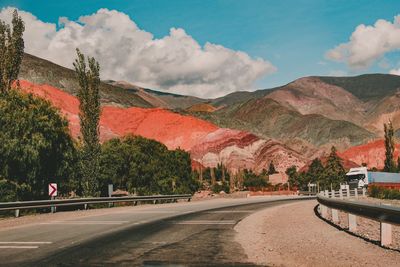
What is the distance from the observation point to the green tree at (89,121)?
35.6 m

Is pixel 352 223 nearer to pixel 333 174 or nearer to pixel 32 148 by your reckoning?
pixel 32 148

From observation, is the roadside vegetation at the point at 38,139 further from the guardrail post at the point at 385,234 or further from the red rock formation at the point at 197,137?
the red rock formation at the point at 197,137

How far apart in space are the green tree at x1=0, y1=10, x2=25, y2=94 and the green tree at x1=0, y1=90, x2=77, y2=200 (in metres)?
1.08

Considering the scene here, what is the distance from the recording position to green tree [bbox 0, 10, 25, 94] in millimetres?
35031

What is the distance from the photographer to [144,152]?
69.1 m

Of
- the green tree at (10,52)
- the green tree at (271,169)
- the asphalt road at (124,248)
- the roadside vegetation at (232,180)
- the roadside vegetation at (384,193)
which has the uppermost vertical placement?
the green tree at (10,52)

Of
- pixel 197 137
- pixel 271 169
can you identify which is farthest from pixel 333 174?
pixel 197 137

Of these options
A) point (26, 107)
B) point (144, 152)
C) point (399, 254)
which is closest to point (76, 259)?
point (399, 254)

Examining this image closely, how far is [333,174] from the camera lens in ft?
339

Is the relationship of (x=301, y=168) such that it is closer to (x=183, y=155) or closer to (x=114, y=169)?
(x=183, y=155)

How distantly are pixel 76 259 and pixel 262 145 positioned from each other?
125 meters

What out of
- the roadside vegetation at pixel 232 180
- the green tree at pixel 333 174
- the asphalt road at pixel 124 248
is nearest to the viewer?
the asphalt road at pixel 124 248

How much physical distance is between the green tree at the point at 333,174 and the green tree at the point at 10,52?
254 feet

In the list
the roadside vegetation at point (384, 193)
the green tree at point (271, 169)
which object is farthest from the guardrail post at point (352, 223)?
the green tree at point (271, 169)
